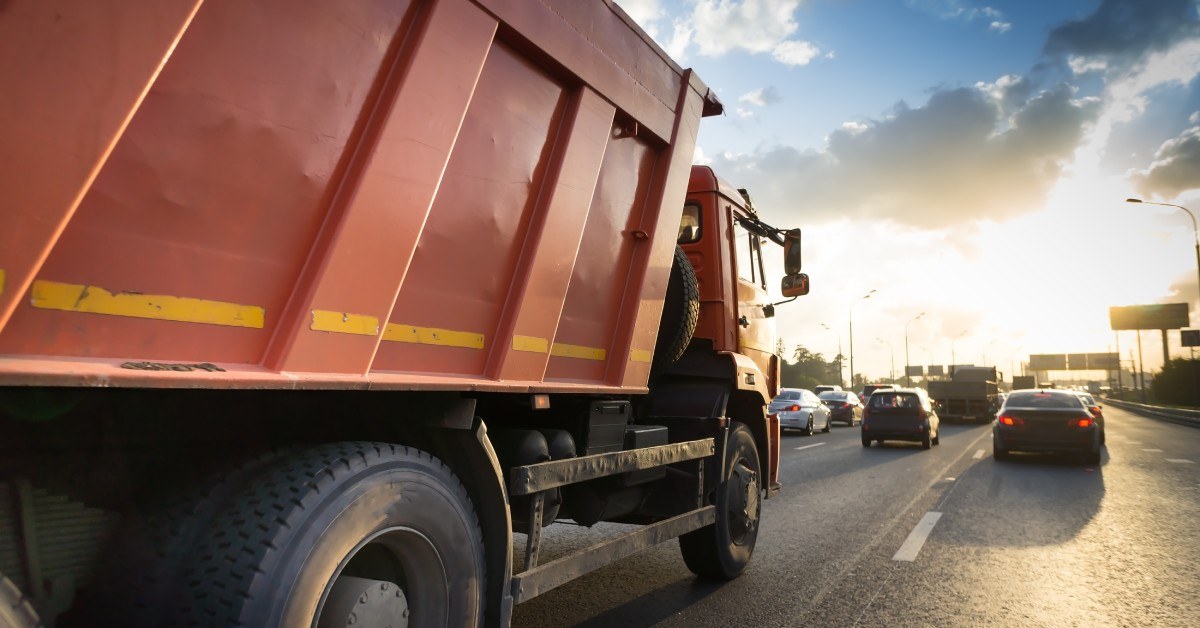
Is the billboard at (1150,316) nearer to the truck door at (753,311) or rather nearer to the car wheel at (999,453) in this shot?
the car wheel at (999,453)

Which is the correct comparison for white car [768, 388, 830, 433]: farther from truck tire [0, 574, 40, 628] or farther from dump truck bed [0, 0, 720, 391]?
truck tire [0, 574, 40, 628]

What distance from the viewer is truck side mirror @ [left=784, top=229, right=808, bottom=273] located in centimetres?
611

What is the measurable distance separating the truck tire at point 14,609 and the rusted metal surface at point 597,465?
1.58 m

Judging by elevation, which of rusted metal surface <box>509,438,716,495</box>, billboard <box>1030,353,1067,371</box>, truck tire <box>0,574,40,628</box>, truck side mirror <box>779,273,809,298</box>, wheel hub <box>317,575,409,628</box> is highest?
billboard <box>1030,353,1067,371</box>

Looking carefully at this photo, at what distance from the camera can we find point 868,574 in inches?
213

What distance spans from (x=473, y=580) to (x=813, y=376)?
80.5 metres

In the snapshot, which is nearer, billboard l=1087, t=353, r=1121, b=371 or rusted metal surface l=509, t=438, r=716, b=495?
rusted metal surface l=509, t=438, r=716, b=495

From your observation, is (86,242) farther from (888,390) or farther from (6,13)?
(888,390)

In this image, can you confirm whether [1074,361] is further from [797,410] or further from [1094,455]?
[1094,455]

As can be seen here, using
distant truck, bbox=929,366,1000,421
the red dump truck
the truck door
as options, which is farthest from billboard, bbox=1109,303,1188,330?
the red dump truck

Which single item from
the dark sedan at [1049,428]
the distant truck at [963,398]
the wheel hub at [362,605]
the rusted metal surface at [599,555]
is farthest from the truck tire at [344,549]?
the distant truck at [963,398]

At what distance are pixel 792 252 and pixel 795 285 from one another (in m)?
0.28

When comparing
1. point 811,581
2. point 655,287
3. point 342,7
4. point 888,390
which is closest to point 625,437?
point 655,287

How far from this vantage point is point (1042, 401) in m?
14.3
